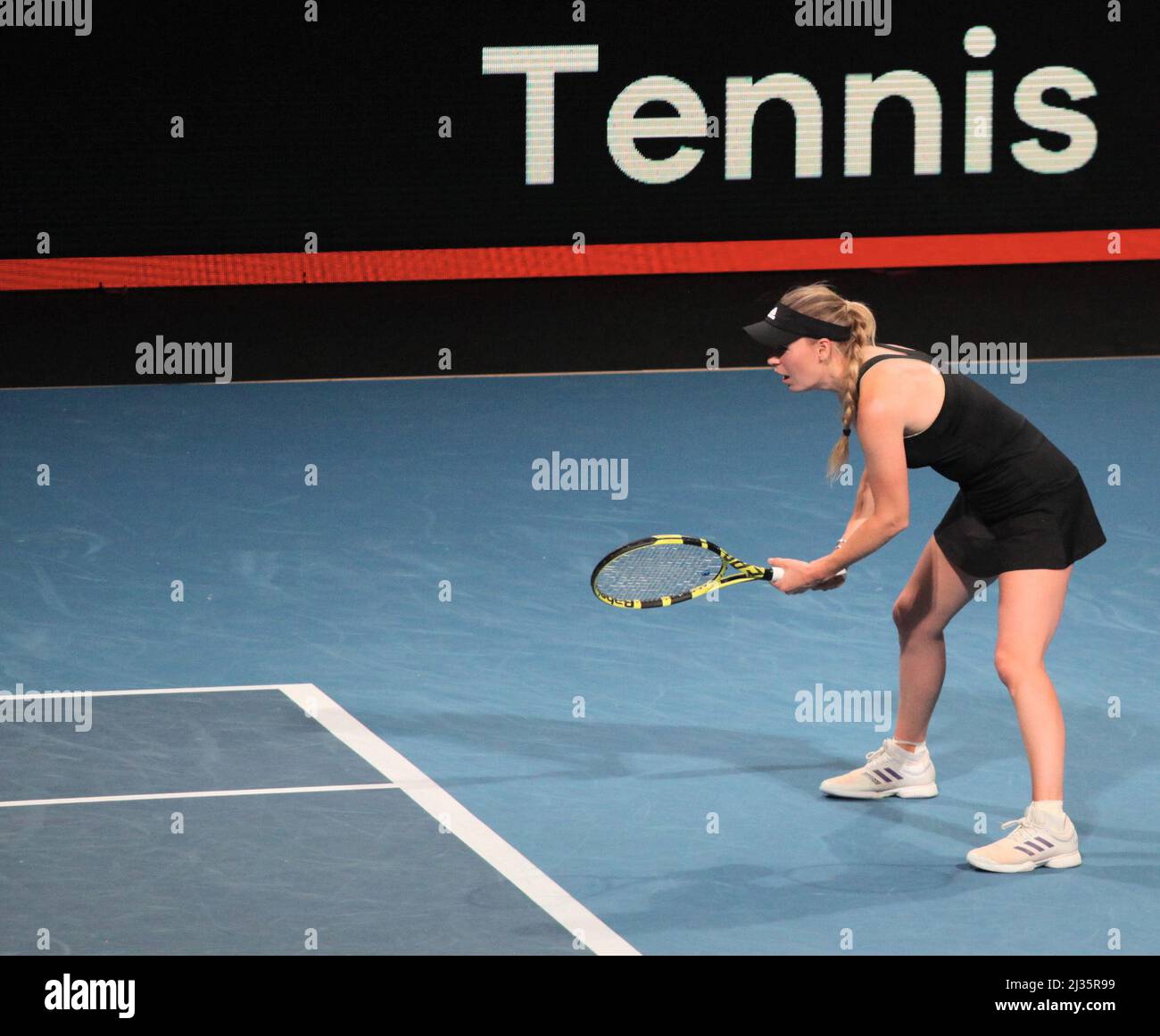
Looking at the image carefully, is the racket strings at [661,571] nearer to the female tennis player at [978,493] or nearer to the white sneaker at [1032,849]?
the female tennis player at [978,493]

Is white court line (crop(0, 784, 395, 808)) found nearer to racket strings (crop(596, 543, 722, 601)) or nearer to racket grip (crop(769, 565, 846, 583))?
racket strings (crop(596, 543, 722, 601))

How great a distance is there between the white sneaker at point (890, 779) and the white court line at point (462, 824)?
3.81 ft

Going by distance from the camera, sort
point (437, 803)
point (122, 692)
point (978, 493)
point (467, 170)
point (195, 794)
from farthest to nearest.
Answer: point (467, 170) → point (122, 692) → point (195, 794) → point (437, 803) → point (978, 493)

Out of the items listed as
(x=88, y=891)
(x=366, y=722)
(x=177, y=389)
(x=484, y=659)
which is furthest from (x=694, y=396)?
(x=88, y=891)

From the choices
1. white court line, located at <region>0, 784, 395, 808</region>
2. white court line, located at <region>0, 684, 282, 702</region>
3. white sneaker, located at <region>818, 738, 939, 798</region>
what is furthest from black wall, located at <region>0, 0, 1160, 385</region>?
white sneaker, located at <region>818, 738, 939, 798</region>

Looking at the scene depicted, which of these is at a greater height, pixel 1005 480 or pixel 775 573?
pixel 1005 480

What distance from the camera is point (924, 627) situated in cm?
610

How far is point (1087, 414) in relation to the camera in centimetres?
1304

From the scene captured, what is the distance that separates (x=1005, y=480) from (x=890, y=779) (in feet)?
3.64

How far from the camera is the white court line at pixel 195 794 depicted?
20.6ft

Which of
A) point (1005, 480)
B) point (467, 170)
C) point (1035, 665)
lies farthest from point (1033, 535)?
point (467, 170)

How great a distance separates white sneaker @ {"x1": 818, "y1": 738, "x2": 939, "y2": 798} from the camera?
6262 millimetres

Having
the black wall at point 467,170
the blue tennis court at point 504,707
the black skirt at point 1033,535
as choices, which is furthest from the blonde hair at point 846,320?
the black wall at point 467,170

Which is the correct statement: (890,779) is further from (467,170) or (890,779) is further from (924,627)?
(467,170)
